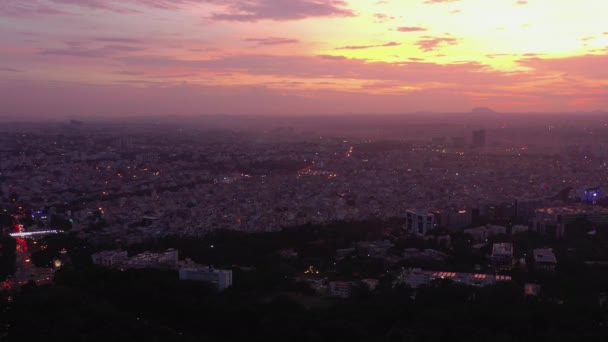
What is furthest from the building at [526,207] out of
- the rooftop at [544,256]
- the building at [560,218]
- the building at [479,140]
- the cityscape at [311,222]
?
the building at [479,140]

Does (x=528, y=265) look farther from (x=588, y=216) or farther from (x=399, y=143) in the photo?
(x=399, y=143)

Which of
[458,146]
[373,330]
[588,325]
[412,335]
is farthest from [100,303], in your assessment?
[458,146]

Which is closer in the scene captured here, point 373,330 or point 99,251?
point 373,330

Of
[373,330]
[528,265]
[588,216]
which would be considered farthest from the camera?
[588,216]

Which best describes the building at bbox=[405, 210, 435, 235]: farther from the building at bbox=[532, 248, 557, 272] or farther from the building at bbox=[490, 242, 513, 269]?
the building at bbox=[532, 248, 557, 272]

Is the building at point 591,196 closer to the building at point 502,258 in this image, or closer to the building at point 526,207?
the building at point 526,207
